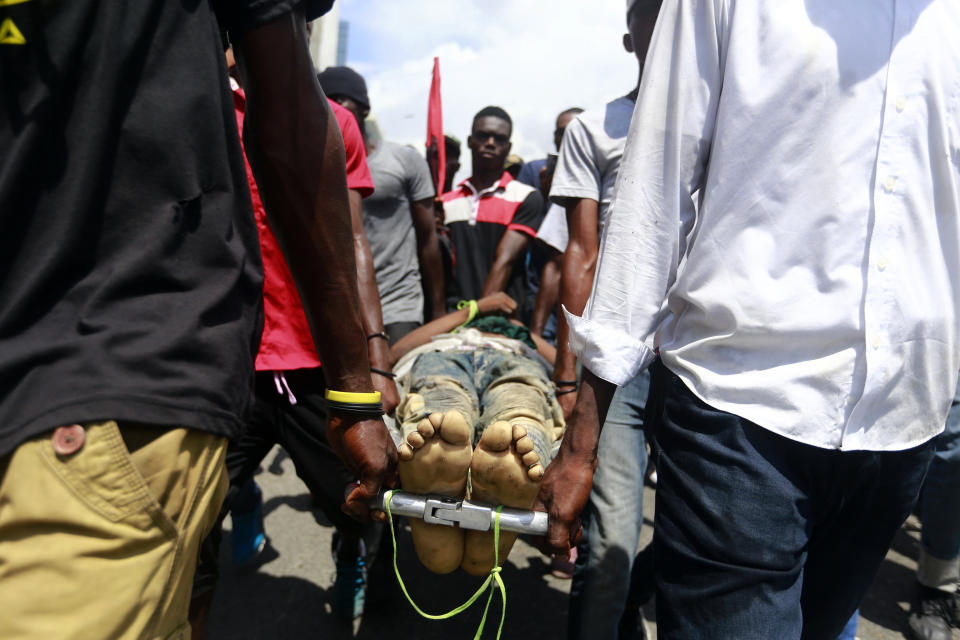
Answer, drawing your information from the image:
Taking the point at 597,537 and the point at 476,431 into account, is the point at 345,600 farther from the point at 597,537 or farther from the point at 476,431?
the point at 597,537

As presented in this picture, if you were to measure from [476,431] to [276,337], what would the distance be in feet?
2.56

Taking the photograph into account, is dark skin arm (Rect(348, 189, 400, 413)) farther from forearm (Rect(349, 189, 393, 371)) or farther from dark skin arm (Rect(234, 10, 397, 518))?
dark skin arm (Rect(234, 10, 397, 518))

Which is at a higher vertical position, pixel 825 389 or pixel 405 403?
pixel 825 389

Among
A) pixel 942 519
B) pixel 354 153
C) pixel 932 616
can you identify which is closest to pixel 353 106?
pixel 354 153

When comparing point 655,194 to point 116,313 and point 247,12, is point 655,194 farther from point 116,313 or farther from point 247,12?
point 116,313

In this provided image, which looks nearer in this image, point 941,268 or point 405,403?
point 941,268

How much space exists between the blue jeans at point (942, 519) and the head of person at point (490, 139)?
305cm

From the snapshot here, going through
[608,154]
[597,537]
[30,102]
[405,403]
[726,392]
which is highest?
[30,102]

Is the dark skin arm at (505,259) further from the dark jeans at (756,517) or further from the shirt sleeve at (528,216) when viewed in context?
the dark jeans at (756,517)

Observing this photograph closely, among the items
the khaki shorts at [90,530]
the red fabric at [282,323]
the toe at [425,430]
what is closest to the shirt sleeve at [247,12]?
the khaki shorts at [90,530]

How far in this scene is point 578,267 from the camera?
8.29 feet

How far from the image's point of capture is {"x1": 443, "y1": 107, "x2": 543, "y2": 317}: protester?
391 centimetres

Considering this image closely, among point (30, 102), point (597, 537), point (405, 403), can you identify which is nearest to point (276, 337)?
point (405, 403)

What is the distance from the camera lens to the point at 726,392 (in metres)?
1.13
